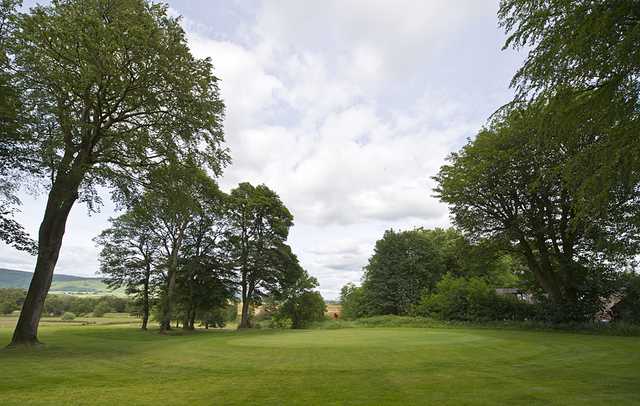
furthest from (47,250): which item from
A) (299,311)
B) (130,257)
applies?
(299,311)

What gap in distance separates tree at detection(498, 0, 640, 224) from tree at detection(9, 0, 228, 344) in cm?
1299

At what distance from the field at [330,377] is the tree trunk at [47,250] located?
67.8 inches

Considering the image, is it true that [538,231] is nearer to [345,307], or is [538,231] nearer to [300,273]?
[300,273]

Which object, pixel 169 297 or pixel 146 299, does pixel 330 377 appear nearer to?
pixel 169 297

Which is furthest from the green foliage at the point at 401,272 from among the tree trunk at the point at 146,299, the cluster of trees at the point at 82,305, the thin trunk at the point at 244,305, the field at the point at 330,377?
the cluster of trees at the point at 82,305

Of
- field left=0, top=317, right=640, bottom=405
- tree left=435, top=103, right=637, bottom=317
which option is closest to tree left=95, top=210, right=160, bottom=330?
field left=0, top=317, right=640, bottom=405

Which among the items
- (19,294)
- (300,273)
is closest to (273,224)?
(300,273)

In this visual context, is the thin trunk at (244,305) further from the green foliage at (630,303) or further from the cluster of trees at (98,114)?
the green foliage at (630,303)

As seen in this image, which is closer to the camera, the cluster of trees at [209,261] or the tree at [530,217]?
the tree at [530,217]

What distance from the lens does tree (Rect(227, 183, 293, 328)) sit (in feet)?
119

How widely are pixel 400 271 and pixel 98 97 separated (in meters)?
39.7

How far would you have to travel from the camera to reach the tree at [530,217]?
24.1 meters

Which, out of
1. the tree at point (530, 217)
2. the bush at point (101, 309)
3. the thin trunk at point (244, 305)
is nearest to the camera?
the tree at point (530, 217)

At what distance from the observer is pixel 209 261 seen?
34781 millimetres
